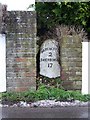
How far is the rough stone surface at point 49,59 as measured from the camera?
204 inches

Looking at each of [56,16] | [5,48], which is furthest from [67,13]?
[5,48]

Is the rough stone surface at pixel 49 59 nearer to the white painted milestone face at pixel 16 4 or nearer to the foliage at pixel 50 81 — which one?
the foliage at pixel 50 81

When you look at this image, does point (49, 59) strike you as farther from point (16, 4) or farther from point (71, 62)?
point (16, 4)

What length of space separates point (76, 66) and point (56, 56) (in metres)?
0.30

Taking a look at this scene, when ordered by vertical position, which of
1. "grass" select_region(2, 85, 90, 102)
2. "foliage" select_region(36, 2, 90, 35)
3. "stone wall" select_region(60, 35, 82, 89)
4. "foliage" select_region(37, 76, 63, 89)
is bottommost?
"grass" select_region(2, 85, 90, 102)

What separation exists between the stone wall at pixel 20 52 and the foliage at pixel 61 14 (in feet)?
0.51

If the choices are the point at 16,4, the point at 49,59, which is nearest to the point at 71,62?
the point at 49,59

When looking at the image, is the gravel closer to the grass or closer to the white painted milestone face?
the grass

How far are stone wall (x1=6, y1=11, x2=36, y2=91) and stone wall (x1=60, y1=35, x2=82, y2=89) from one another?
405mm

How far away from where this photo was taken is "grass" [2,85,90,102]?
16.4ft

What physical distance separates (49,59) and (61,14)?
0.63m

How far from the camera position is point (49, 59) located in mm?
5188

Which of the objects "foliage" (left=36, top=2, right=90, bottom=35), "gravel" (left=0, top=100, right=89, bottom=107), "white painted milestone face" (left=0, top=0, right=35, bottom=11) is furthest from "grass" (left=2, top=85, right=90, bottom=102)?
"white painted milestone face" (left=0, top=0, right=35, bottom=11)

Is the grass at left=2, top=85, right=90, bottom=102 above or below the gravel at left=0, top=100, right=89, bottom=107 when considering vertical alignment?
above
